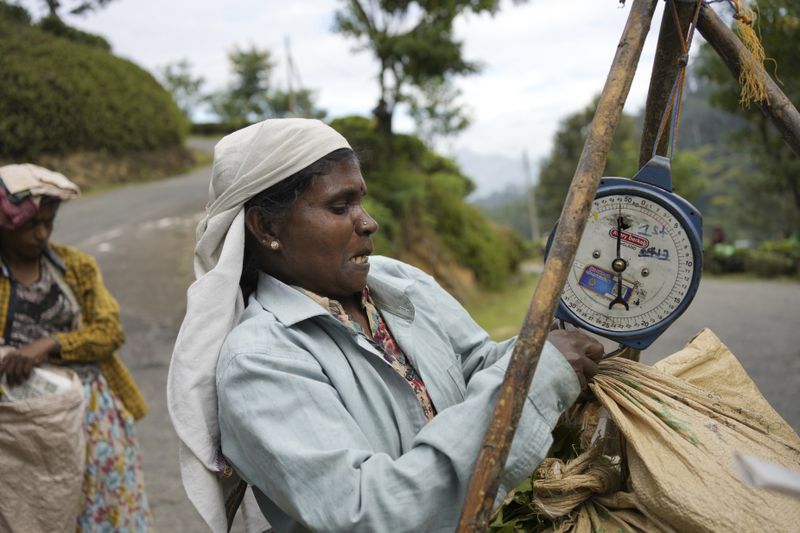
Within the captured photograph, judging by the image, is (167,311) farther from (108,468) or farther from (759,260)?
(759,260)

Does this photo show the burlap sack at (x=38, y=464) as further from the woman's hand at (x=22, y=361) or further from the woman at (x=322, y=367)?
the woman at (x=322, y=367)

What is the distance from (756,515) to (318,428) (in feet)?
2.99

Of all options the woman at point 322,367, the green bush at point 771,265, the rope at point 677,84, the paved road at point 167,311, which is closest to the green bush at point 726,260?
the green bush at point 771,265

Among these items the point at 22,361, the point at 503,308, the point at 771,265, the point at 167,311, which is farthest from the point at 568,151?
the point at 22,361

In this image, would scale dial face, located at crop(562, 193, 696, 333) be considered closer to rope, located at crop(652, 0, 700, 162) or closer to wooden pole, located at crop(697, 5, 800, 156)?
rope, located at crop(652, 0, 700, 162)

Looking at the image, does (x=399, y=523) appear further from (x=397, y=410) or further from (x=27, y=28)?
(x=27, y=28)

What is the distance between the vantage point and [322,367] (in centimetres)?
158

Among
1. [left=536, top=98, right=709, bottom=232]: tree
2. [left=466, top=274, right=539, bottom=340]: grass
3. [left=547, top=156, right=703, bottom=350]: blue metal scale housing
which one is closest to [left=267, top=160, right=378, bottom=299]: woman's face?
[left=547, top=156, right=703, bottom=350]: blue metal scale housing

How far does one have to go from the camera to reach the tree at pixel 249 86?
107 feet

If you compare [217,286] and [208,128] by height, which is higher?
[217,286]

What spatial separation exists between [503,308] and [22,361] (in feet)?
32.1

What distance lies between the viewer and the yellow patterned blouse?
10.5 ft

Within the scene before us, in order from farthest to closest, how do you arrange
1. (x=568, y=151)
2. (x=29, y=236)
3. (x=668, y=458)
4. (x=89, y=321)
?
(x=568, y=151) < (x=89, y=321) < (x=29, y=236) < (x=668, y=458)

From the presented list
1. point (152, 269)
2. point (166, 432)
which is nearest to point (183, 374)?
point (166, 432)
